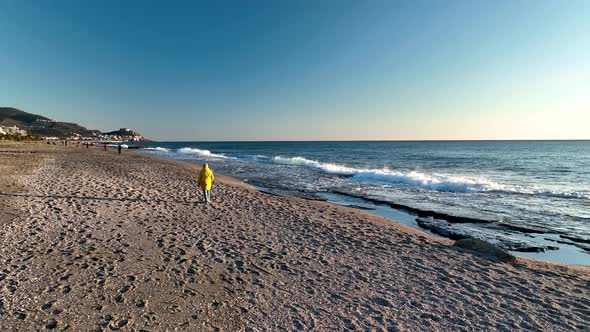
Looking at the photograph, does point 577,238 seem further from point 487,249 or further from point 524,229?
point 487,249

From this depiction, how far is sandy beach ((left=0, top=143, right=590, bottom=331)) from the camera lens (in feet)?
14.5

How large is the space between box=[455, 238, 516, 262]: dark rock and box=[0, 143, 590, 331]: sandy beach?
0.28 m

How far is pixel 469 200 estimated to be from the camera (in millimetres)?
15891

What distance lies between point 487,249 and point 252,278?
634 cm

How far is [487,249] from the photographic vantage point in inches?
298

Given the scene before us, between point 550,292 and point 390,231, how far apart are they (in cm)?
418

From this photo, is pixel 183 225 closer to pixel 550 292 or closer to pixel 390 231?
pixel 390 231

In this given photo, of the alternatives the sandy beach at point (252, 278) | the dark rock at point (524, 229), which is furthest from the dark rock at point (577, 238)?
the sandy beach at point (252, 278)

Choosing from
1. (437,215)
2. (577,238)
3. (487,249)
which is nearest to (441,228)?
(437,215)

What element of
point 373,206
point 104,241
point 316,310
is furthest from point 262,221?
point 373,206

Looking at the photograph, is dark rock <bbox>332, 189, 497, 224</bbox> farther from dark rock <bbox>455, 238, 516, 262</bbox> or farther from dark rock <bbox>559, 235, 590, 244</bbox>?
dark rock <bbox>455, 238, 516, 262</bbox>

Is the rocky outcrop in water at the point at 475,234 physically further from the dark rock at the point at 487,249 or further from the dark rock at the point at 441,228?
the dark rock at the point at 487,249

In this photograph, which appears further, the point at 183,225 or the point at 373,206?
the point at 373,206

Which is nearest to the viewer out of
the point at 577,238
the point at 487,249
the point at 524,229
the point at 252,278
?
the point at 252,278
